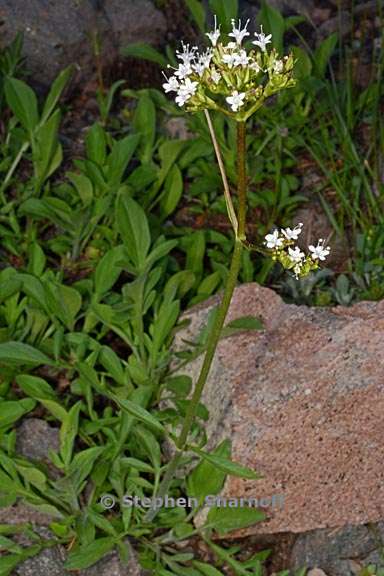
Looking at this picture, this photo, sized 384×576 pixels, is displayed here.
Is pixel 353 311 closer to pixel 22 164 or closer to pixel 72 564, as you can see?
pixel 72 564

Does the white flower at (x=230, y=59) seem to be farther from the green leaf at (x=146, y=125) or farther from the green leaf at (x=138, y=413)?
the green leaf at (x=146, y=125)

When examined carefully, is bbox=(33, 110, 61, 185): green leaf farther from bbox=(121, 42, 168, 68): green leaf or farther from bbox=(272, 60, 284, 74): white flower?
bbox=(272, 60, 284, 74): white flower

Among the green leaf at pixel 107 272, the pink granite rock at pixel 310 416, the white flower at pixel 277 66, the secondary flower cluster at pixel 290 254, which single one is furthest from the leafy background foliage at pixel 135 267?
the white flower at pixel 277 66

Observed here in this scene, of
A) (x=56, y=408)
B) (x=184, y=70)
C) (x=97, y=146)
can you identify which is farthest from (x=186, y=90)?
(x=97, y=146)

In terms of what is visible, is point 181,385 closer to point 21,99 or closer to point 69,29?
point 21,99

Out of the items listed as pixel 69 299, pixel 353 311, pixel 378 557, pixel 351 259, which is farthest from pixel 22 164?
pixel 378 557

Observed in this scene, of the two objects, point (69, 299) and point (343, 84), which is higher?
point (343, 84)

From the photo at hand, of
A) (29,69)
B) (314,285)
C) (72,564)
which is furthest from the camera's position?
(29,69)
